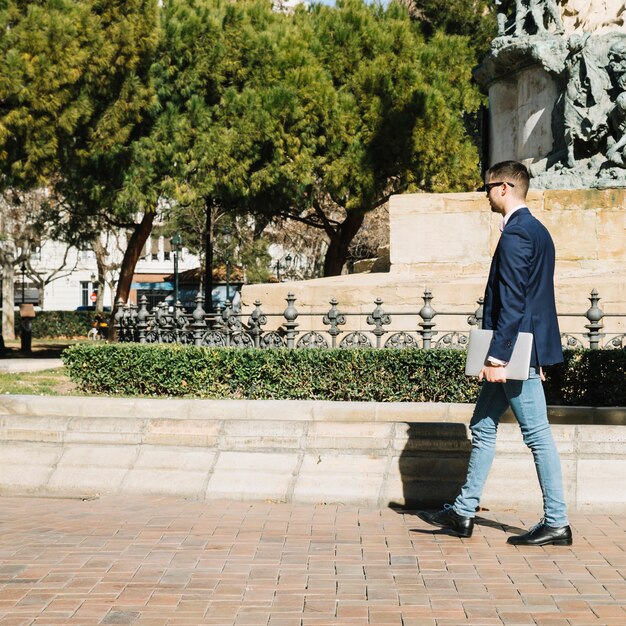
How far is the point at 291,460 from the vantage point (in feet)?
23.9

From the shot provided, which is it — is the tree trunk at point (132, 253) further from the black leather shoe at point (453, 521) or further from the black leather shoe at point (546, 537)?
the black leather shoe at point (546, 537)

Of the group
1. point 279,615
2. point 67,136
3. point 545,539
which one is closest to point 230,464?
point 545,539

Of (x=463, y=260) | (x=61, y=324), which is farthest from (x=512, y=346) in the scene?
(x=61, y=324)

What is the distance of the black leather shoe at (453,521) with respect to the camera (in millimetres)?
6074

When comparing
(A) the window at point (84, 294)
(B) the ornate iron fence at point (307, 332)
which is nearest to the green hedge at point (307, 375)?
(B) the ornate iron fence at point (307, 332)

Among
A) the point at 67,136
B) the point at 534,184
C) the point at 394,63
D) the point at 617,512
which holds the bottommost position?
the point at 617,512

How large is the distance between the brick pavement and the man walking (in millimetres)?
170

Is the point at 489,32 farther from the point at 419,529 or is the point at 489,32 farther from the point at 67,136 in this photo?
the point at 419,529

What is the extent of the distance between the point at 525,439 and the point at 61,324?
149 feet

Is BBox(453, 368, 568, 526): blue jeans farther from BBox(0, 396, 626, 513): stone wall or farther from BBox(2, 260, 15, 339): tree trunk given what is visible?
BBox(2, 260, 15, 339): tree trunk

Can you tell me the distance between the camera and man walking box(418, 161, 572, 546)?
5.87 metres

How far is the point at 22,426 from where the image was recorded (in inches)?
311

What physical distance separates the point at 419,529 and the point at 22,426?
311 centimetres

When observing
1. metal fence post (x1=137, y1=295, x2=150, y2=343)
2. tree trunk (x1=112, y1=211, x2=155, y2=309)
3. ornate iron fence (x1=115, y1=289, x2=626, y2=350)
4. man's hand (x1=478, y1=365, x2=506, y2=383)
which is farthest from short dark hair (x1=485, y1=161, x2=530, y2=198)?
tree trunk (x1=112, y1=211, x2=155, y2=309)
